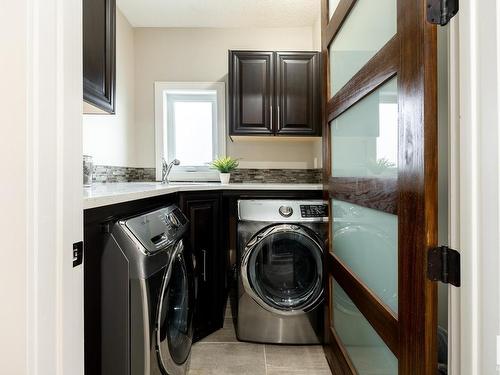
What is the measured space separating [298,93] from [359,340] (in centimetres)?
193

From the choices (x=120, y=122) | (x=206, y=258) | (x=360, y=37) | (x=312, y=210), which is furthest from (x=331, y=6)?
(x=120, y=122)

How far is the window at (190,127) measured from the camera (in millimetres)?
2861

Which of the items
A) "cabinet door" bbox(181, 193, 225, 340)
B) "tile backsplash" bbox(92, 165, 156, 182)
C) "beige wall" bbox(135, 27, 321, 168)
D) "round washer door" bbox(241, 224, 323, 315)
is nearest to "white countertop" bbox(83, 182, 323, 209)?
"cabinet door" bbox(181, 193, 225, 340)

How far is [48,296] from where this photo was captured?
0.49m

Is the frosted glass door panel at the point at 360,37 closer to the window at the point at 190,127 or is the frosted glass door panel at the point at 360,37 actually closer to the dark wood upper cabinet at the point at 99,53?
the dark wood upper cabinet at the point at 99,53

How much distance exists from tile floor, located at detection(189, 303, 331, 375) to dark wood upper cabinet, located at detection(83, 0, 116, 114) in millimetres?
1488

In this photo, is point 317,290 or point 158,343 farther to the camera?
point 317,290

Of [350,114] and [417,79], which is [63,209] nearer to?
[417,79]

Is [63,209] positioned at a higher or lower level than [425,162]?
lower

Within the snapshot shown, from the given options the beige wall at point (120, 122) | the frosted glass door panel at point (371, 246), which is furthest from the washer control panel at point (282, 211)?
the beige wall at point (120, 122)

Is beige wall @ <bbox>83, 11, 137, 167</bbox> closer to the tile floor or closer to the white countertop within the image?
the white countertop

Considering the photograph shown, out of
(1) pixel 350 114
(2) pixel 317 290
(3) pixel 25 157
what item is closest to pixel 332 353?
(2) pixel 317 290

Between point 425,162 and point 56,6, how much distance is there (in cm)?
86

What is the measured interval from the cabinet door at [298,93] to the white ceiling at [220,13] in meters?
0.42
